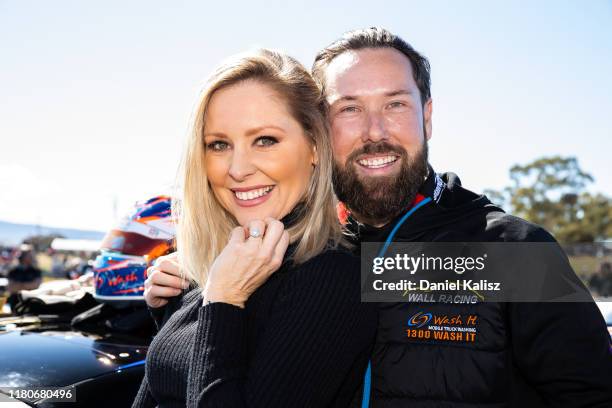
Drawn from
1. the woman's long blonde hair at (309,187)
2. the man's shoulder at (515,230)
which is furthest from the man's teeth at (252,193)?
the man's shoulder at (515,230)

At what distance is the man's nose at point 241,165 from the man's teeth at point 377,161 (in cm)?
63

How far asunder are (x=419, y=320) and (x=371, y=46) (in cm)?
134

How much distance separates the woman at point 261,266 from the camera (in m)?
1.69

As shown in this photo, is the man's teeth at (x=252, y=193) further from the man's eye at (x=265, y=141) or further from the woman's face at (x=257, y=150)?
the man's eye at (x=265, y=141)

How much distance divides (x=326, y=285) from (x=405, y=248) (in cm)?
56

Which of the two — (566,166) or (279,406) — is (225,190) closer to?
(279,406)

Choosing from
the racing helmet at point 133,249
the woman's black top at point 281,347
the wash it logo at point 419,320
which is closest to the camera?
the woman's black top at point 281,347

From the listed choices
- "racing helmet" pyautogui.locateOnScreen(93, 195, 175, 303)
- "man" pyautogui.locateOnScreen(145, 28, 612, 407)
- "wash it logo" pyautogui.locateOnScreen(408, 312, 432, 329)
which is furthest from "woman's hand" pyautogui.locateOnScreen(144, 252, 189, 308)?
"wash it logo" pyautogui.locateOnScreen(408, 312, 432, 329)

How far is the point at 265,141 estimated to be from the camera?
83.1 inches

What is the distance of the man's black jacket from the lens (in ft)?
6.23

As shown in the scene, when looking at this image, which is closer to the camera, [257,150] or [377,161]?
[257,150]

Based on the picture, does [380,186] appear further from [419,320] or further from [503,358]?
[503,358]

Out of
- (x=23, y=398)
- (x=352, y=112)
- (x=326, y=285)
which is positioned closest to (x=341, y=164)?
(x=352, y=112)

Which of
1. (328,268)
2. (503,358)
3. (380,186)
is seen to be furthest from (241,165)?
(503,358)
